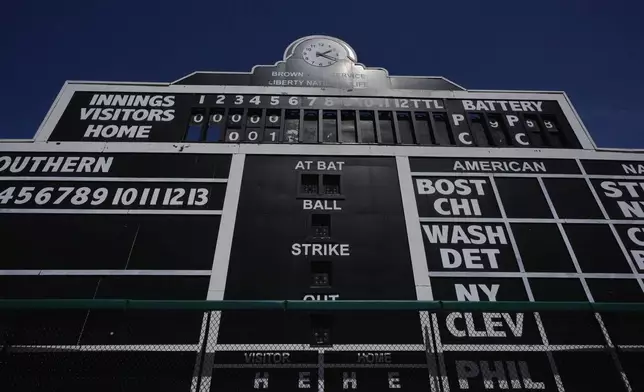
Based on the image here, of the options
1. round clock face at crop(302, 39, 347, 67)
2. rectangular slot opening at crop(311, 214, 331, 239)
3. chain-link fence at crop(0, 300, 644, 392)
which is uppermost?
round clock face at crop(302, 39, 347, 67)

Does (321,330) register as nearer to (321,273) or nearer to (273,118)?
(321,273)

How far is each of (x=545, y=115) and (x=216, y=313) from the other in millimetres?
9206

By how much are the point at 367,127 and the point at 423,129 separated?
138cm

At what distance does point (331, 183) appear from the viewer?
8633 mm

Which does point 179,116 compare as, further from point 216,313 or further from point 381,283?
point 381,283

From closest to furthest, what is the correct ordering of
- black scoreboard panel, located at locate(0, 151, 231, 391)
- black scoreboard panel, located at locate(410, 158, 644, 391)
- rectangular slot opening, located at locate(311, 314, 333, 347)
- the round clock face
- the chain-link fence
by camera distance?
the chain-link fence < black scoreboard panel, located at locate(0, 151, 231, 391) < black scoreboard panel, located at locate(410, 158, 644, 391) < rectangular slot opening, located at locate(311, 314, 333, 347) < the round clock face

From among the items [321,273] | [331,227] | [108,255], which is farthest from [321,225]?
[108,255]

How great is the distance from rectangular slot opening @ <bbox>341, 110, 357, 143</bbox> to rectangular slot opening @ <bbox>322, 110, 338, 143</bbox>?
0.64 ft

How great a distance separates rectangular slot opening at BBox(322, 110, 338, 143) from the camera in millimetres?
9695

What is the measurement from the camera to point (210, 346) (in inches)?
242

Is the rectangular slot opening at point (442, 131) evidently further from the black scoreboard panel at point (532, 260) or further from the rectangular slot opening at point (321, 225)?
the rectangular slot opening at point (321, 225)

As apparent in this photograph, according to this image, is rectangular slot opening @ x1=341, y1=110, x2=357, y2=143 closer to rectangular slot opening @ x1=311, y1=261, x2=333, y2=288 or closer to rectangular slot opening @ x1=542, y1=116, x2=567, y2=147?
rectangular slot opening @ x1=311, y1=261, x2=333, y2=288

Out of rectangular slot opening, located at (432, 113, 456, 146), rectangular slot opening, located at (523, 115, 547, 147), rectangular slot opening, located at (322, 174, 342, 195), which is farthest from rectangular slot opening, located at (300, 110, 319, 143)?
rectangular slot opening, located at (523, 115, 547, 147)

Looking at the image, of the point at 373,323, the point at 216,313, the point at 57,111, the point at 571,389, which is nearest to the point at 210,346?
the point at 216,313
